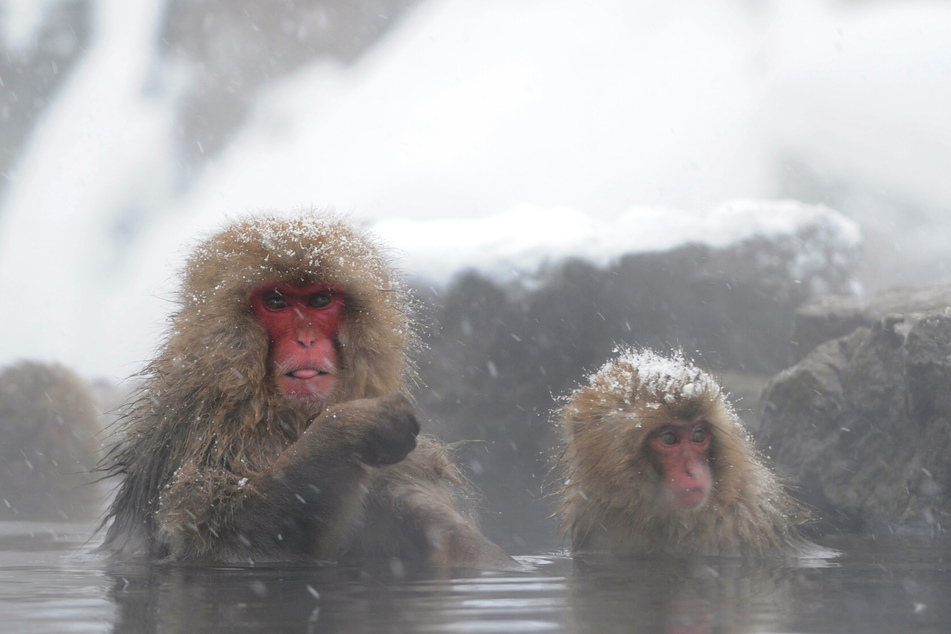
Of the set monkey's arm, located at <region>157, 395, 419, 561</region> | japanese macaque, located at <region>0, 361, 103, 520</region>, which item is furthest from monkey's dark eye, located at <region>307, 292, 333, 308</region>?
japanese macaque, located at <region>0, 361, 103, 520</region>

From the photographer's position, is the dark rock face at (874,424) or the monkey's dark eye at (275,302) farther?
the dark rock face at (874,424)

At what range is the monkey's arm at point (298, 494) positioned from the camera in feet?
7.59

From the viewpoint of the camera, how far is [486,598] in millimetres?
1693

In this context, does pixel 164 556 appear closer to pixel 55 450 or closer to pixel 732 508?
pixel 732 508

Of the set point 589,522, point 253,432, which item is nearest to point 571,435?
point 589,522

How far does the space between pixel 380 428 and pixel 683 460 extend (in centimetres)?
146

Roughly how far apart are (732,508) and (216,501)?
1.90m

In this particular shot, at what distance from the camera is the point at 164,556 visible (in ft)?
8.68

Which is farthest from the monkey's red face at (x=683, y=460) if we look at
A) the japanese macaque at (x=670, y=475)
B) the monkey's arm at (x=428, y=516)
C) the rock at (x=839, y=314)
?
the rock at (x=839, y=314)

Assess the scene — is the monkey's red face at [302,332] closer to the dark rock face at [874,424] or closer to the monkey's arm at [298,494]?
the monkey's arm at [298,494]

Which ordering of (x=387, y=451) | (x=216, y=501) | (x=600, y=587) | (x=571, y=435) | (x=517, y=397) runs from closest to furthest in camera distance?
(x=600, y=587) → (x=387, y=451) → (x=216, y=501) → (x=571, y=435) → (x=517, y=397)

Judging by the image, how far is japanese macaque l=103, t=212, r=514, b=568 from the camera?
7.86ft

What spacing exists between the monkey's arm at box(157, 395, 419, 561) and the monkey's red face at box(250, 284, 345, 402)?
253 millimetres

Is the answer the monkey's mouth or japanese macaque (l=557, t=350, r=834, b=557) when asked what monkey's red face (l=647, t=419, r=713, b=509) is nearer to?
japanese macaque (l=557, t=350, r=834, b=557)
